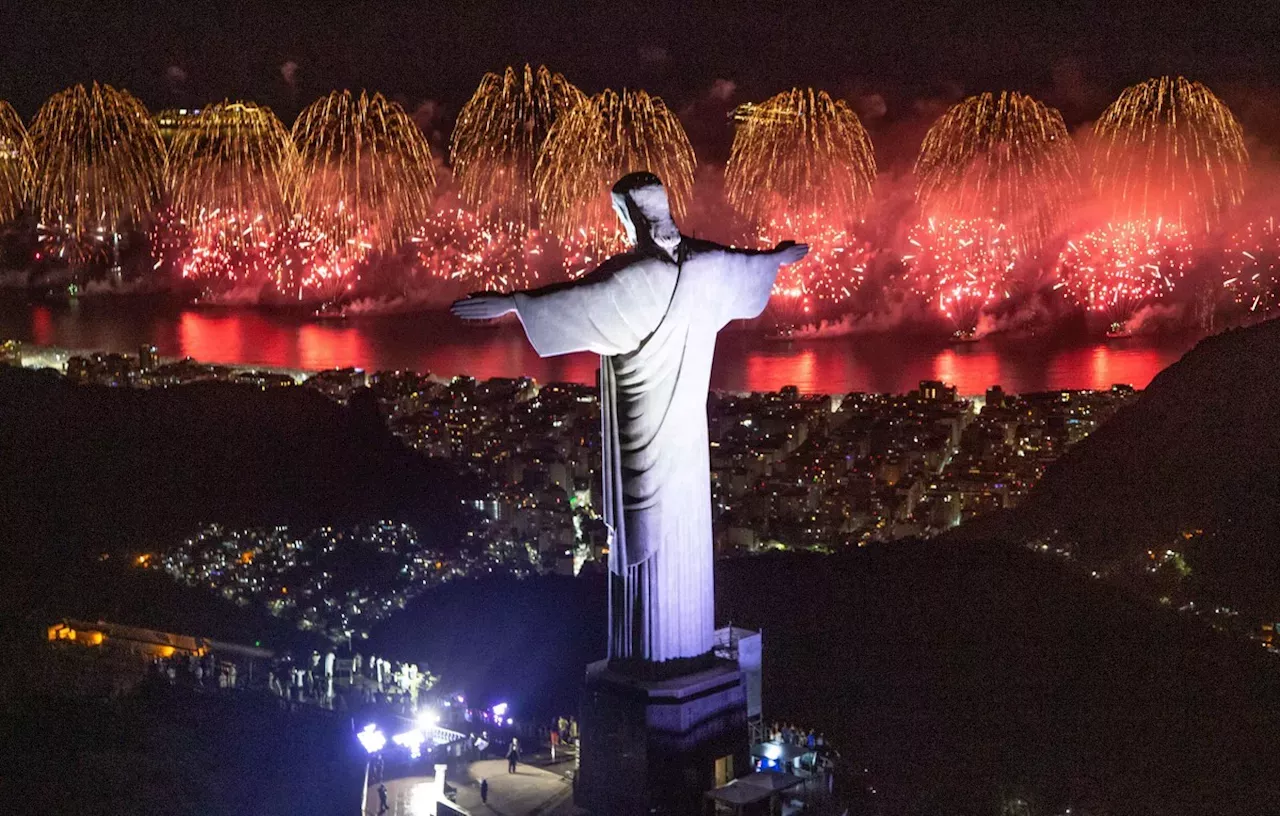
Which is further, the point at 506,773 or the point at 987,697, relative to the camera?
the point at 987,697

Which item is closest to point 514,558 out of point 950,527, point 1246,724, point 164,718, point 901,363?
point 950,527

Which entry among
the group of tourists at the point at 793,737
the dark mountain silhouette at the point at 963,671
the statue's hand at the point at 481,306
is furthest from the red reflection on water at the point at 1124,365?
the statue's hand at the point at 481,306

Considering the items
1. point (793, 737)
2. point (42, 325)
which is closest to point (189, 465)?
point (793, 737)

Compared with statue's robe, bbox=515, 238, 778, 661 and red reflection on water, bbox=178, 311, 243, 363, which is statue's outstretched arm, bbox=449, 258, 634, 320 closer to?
statue's robe, bbox=515, 238, 778, 661

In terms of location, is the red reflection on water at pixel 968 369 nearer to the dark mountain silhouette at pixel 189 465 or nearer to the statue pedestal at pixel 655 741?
the dark mountain silhouette at pixel 189 465

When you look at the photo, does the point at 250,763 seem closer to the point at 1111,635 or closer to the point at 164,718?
the point at 164,718

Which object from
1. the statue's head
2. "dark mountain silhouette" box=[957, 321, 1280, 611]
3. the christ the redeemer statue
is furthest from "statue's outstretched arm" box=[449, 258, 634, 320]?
"dark mountain silhouette" box=[957, 321, 1280, 611]
